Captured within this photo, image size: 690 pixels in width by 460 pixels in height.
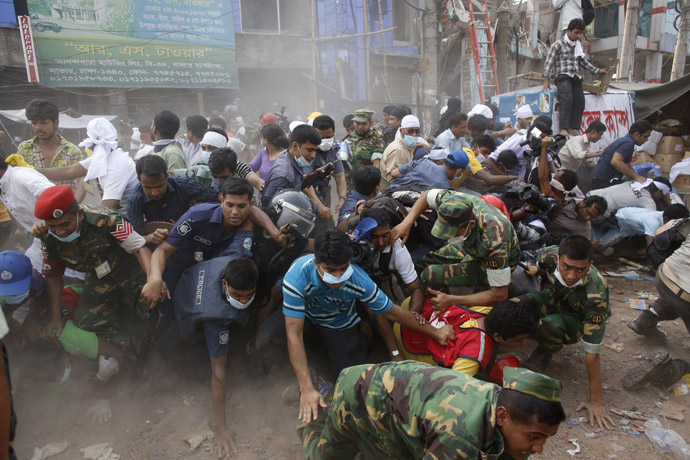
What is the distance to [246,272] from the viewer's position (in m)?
2.89

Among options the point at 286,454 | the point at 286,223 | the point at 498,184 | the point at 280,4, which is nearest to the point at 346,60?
the point at 280,4

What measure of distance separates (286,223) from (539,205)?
275 cm

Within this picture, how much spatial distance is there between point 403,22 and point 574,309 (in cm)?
1838

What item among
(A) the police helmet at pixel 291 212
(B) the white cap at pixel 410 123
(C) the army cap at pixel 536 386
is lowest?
(C) the army cap at pixel 536 386

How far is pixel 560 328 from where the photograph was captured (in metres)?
3.47

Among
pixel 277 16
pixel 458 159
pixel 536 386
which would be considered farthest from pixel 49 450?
pixel 277 16

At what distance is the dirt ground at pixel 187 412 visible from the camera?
298cm

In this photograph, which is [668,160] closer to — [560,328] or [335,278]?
[560,328]

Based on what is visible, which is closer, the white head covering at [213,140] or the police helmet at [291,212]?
the police helmet at [291,212]

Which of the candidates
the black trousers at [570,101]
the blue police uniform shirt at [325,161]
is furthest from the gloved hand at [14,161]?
the black trousers at [570,101]

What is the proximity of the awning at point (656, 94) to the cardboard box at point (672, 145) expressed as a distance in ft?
2.08

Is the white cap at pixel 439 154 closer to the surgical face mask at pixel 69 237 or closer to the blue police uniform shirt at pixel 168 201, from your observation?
the blue police uniform shirt at pixel 168 201

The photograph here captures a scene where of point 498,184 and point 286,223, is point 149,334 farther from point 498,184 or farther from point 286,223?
Result: point 498,184

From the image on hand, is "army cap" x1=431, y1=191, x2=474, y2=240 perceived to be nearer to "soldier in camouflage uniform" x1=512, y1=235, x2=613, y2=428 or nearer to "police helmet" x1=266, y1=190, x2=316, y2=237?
"soldier in camouflage uniform" x1=512, y1=235, x2=613, y2=428
